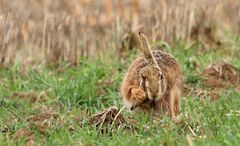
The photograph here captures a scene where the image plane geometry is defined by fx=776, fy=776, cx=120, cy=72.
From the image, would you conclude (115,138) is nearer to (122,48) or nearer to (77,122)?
(77,122)

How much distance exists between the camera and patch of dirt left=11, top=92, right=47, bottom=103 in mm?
8875

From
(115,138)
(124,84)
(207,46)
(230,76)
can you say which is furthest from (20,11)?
(115,138)

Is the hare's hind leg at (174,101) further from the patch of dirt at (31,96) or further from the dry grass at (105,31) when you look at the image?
the dry grass at (105,31)

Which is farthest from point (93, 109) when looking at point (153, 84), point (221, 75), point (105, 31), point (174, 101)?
point (105, 31)

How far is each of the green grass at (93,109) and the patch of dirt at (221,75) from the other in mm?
128

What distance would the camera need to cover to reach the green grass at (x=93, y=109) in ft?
20.7

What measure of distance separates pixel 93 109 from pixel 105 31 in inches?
161

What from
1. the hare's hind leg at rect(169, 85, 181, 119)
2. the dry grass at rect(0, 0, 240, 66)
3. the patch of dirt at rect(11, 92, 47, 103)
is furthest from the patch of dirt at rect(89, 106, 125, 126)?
the dry grass at rect(0, 0, 240, 66)

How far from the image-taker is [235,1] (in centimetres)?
1348

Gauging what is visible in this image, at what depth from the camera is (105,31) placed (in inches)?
481

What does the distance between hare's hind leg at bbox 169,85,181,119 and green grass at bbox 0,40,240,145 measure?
0.09m

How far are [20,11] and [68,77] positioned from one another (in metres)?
4.77

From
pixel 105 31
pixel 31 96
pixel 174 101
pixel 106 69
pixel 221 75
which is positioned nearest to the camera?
pixel 174 101

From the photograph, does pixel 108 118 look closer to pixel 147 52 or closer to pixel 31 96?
pixel 147 52
